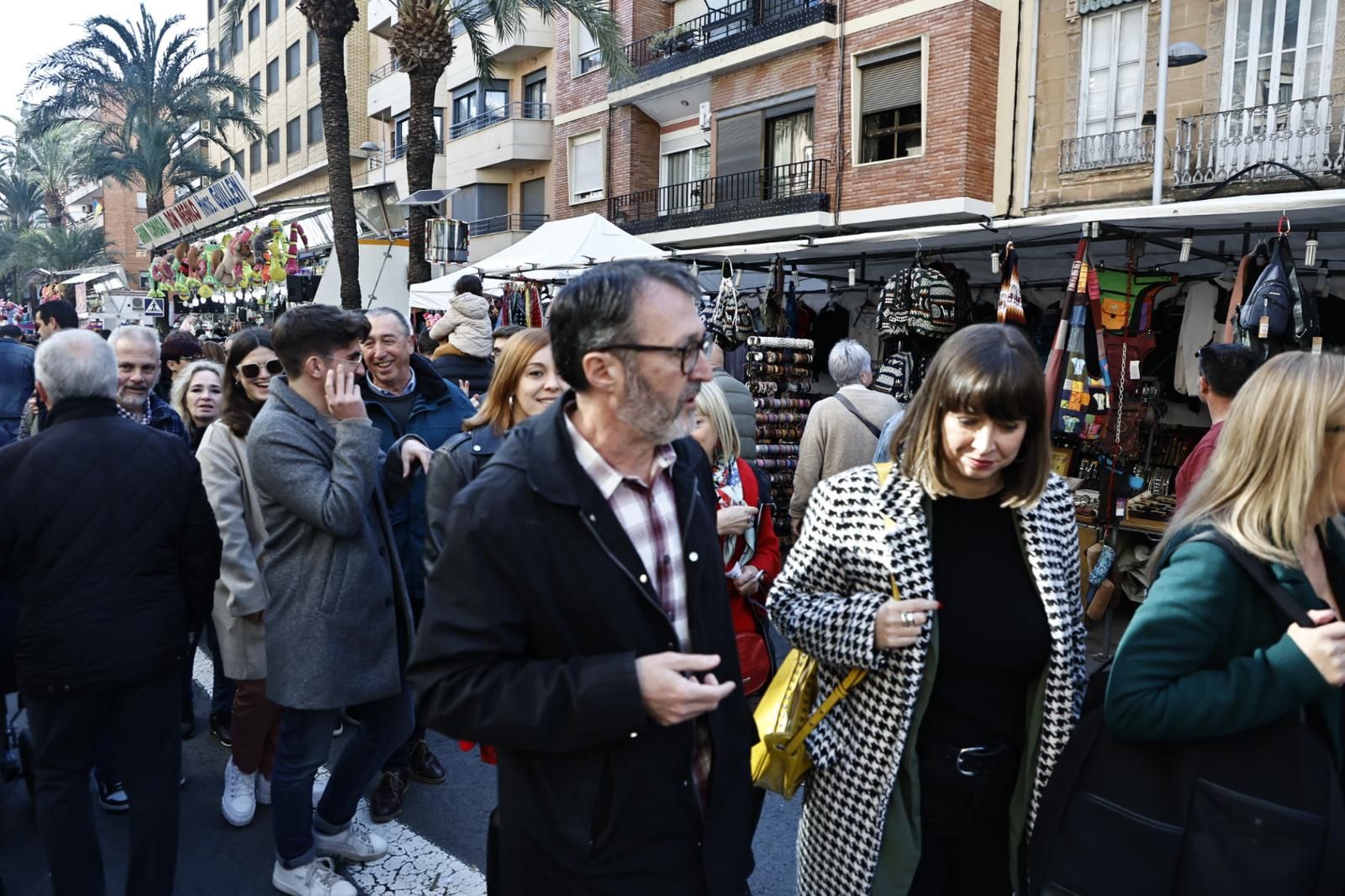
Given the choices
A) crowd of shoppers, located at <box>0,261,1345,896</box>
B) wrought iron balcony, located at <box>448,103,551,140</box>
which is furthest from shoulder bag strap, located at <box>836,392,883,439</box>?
wrought iron balcony, located at <box>448,103,551,140</box>

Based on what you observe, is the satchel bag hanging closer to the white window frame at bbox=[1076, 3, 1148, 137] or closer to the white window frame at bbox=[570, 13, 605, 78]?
the white window frame at bbox=[1076, 3, 1148, 137]

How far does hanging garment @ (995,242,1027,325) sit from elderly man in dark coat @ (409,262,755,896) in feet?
16.6

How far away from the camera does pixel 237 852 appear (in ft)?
11.6

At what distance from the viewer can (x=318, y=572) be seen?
3.10 m

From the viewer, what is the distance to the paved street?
A: 3328 millimetres

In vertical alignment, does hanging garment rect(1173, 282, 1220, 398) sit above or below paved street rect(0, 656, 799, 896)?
above

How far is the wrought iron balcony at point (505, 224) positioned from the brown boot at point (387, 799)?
21.4 metres

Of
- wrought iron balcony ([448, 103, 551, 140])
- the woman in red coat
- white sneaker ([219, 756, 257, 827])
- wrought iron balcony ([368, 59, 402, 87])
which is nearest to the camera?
the woman in red coat

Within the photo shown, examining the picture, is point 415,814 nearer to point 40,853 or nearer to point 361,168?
point 40,853

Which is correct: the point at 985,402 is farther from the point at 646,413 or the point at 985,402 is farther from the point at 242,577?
the point at 242,577

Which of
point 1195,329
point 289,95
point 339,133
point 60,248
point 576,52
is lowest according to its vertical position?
point 1195,329

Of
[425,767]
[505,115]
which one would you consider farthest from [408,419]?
[505,115]

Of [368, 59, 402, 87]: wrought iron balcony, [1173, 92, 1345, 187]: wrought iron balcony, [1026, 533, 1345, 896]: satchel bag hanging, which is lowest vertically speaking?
[1026, 533, 1345, 896]: satchel bag hanging

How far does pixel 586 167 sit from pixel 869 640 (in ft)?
69.6
